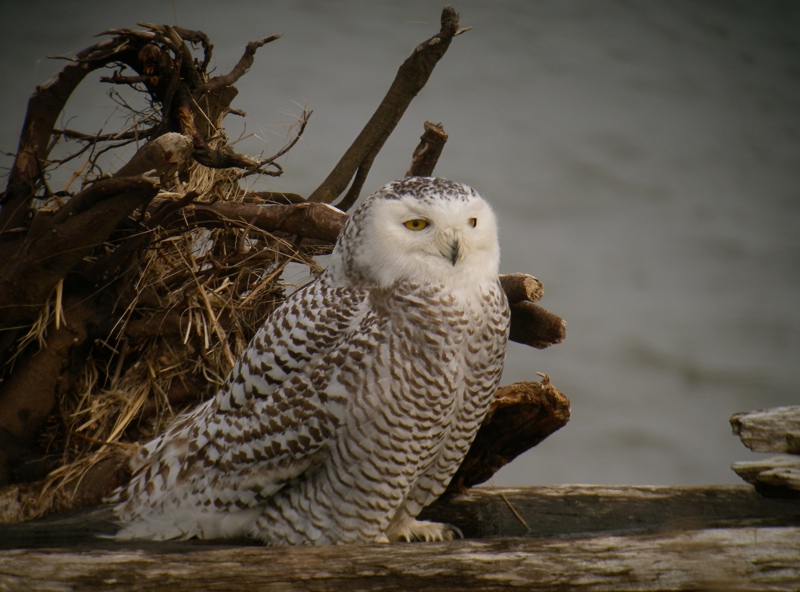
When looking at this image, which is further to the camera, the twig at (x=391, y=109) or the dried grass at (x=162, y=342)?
the twig at (x=391, y=109)

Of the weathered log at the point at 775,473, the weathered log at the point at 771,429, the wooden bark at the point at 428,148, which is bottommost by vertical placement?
the weathered log at the point at 775,473

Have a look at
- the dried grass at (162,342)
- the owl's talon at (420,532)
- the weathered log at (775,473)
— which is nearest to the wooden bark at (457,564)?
the weathered log at (775,473)

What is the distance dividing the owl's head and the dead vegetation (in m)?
0.33

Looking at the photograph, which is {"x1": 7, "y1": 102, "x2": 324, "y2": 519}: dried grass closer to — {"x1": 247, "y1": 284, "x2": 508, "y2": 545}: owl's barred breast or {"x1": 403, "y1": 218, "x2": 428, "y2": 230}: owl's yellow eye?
{"x1": 247, "y1": 284, "x2": 508, "y2": 545}: owl's barred breast

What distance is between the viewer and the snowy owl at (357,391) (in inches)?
70.6

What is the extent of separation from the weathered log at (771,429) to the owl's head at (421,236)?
0.69 meters

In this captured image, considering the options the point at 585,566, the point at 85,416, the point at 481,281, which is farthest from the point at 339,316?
the point at 85,416

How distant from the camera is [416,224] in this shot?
→ 71.9 inches

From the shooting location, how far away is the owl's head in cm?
179

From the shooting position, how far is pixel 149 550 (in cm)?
Answer: 158

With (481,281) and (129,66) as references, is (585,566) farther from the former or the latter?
(129,66)

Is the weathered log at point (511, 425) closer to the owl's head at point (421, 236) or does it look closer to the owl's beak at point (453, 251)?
the owl's head at point (421, 236)

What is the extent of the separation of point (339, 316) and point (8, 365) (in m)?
1.04

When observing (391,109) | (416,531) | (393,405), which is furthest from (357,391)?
(391,109)
